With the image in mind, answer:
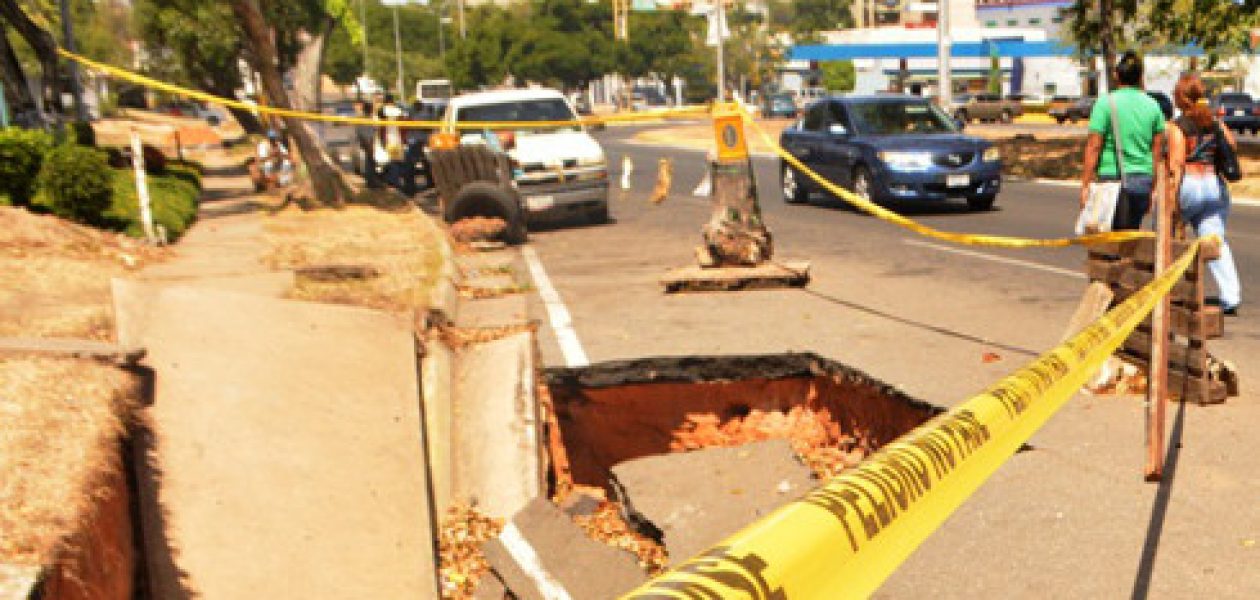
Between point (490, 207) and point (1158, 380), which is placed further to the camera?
point (490, 207)

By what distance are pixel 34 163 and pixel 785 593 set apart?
46.6 ft

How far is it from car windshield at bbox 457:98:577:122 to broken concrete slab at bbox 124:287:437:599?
32.2 feet

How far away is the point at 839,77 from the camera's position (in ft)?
309

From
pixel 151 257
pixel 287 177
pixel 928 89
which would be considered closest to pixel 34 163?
pixel 151 257

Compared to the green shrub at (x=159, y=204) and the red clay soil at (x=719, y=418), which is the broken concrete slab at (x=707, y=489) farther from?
the green shrub at (x=159, y=204)

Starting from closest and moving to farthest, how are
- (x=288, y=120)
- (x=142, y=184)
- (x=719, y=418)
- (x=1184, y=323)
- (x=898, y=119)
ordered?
(x=1184, y=323), (x=719, y=418), (x=142, y=184), (x=898, y=119), (x=288, y=120)

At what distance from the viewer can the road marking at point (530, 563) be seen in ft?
14.0

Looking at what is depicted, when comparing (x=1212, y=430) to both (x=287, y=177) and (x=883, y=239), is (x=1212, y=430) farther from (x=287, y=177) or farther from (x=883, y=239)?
(x=287, y=177)

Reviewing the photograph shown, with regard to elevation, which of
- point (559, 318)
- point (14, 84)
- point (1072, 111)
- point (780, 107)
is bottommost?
point (559, 318)

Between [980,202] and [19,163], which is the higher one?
[19,163]

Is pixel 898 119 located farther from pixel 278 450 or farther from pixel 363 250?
pixel 278 450

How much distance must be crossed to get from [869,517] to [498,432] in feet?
13.6

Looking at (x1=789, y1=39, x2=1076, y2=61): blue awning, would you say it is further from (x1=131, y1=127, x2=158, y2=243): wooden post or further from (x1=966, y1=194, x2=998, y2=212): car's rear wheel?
(x1=131, y1=127, x2=158, y2=243): wooden post

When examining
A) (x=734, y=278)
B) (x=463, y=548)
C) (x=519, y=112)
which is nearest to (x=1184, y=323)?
(x=463, y=548)
